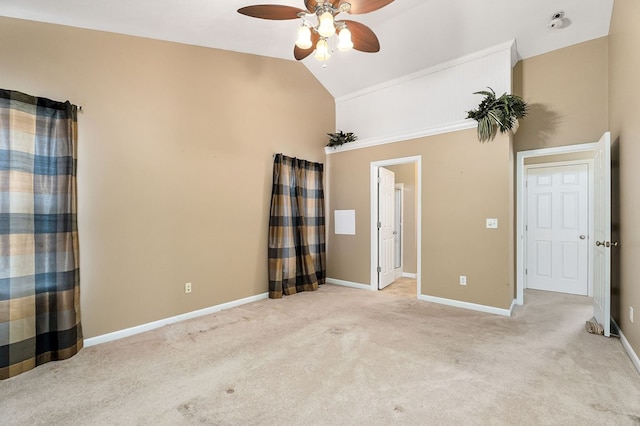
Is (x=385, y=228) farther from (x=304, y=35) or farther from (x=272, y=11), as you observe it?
(x=272, y=11)

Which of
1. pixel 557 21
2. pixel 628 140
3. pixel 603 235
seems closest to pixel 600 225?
pixel 603 235

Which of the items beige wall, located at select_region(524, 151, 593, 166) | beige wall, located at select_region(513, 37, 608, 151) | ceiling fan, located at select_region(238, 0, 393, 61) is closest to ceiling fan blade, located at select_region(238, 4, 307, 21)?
ceiling fan, located at select_region(238, 0, 393, 61)

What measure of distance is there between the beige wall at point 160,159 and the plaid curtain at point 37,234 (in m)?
0.17

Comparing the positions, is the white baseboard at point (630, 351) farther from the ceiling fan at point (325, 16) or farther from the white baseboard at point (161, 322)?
the white baseboard at point (161, 322)

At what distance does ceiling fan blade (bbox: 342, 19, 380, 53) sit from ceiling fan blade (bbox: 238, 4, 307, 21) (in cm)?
42

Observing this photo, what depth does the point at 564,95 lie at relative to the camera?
371cm

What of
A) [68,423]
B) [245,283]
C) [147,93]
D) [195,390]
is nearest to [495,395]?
[195,390]

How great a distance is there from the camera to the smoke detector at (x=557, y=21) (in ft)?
10.7

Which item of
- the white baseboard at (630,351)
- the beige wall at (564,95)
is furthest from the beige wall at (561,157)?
the white baseboard at (630,351)

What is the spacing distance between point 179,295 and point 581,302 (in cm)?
537

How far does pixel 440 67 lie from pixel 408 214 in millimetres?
2713

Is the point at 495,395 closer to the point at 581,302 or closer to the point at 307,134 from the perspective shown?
the point at 581,302

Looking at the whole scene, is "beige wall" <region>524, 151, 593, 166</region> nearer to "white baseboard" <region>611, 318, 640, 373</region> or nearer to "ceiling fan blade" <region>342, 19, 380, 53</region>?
"white baseboard" <region>611, 318, 640, 373</region>

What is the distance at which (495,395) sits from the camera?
2.00 m
